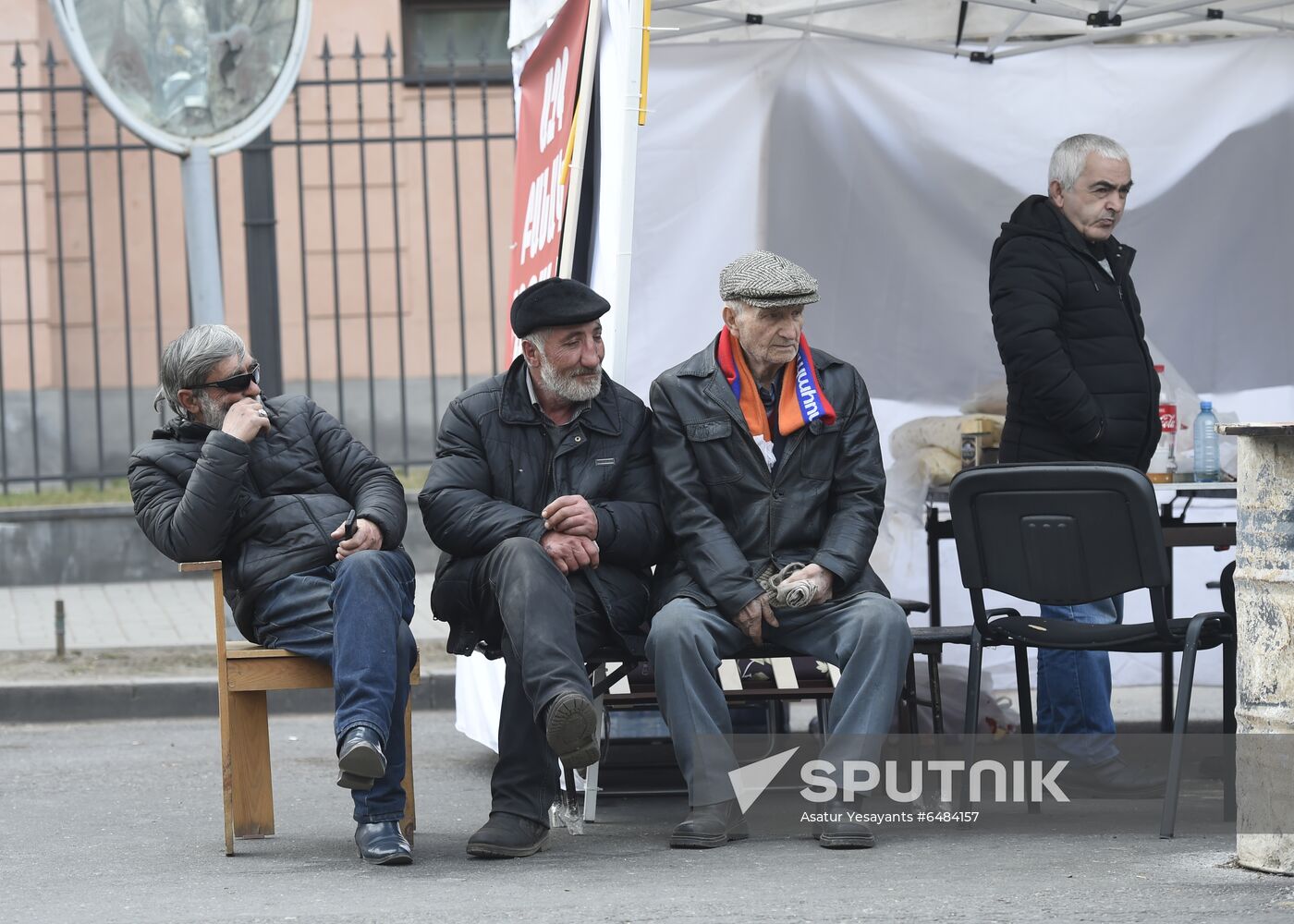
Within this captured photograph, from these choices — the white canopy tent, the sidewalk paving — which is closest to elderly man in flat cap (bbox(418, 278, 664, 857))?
the white canopy tent

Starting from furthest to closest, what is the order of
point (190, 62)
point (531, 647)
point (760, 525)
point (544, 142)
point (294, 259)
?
point (294, 259), point (190, 62), point (544, 142), point (760, 525), point (531, 647)

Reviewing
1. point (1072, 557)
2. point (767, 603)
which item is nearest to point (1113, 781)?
point (1072, 557)

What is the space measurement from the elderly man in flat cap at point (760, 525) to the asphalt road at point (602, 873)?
1.01ft

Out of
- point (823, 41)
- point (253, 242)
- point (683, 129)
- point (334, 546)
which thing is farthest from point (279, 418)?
point (253, 242)

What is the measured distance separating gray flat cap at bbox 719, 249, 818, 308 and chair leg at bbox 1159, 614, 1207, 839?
1.29 metres

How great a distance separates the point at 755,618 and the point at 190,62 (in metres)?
3.37

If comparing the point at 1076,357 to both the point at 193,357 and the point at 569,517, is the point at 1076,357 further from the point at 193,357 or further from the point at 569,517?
the point at 193,357

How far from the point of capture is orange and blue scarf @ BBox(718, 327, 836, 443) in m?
4.85

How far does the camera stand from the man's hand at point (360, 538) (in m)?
4.71

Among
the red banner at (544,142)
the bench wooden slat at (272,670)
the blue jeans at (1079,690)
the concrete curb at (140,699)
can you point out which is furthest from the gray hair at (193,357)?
the concrete curb at (140,699)

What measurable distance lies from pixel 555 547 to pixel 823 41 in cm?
292

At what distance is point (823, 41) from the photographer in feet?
22.4
